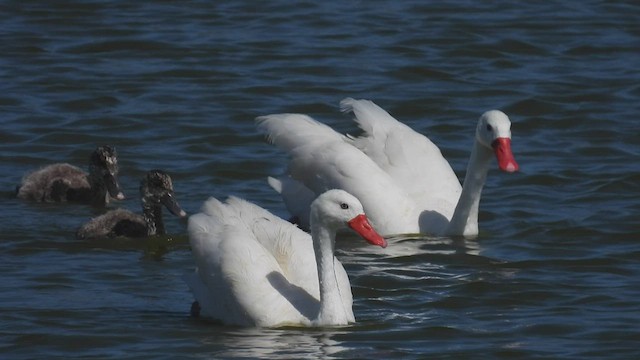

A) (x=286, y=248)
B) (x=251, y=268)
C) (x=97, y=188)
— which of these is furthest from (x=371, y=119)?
(x=251, y=268)

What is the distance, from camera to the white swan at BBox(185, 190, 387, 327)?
1022cm

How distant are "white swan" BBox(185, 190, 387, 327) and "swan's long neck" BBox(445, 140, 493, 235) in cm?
250

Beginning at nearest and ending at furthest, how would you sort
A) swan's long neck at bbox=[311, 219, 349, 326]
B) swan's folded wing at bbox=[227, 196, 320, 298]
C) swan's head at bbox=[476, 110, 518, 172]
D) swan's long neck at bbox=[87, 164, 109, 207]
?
swan's long neck at bbox=[311, 219, 349, 326], swan's folded wing at bbox=[227, 196, 320, 298], swan's head at bbox=[476, 110, 518, 172], swan's long neck at bbox=[87, 164, 109, 207]

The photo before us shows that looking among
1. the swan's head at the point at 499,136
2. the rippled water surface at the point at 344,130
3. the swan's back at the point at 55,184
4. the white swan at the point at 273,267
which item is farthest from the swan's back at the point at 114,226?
the swan's head at the point at 499,136

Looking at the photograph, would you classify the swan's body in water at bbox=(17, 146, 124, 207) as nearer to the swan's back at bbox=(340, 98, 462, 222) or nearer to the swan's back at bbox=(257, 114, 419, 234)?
the swan's back at bbox=(257, 114, 419, 234)

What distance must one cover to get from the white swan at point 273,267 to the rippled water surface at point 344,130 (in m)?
0.14

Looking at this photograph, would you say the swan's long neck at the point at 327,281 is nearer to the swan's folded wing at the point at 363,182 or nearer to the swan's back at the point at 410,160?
the swan's folded wing at the point at 363,182

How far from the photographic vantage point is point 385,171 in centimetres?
1350

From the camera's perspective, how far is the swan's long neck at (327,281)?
10125 mm

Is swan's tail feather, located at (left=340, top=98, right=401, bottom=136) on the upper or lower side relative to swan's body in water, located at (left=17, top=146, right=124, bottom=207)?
upper

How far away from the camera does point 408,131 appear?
13.6 metres

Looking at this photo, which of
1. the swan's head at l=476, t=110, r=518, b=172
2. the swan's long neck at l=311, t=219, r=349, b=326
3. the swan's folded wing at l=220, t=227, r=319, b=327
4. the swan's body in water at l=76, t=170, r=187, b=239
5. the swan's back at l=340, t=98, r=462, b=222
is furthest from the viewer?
the swan's back at l=340, t=98, r=462, b=222

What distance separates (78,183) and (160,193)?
130cm

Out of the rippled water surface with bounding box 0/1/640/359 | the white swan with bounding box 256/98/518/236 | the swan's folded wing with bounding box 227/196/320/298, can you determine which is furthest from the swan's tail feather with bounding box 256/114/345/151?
the swan's folded wing with bounding box 227/196/320/298
